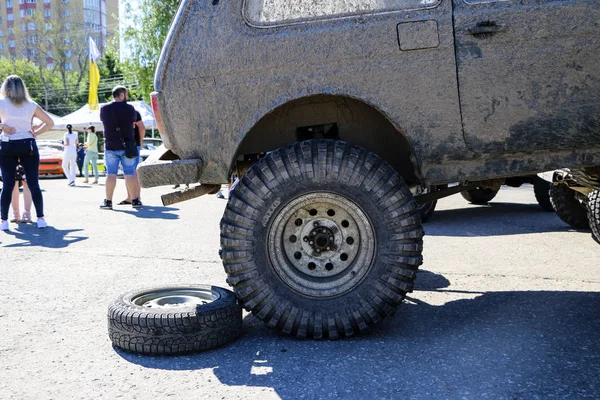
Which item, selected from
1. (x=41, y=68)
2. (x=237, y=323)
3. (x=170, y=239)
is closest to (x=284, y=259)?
(x=237, y=323)

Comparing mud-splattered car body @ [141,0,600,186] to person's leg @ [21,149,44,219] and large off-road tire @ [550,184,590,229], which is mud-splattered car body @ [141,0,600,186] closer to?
large off-road tire @ [550,184,590,229]

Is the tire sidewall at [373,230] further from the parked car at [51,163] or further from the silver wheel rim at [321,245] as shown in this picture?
the parked car at [51,163]

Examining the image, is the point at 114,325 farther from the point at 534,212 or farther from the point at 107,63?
the point at 107,63

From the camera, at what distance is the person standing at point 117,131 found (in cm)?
970

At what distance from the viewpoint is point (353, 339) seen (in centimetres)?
358

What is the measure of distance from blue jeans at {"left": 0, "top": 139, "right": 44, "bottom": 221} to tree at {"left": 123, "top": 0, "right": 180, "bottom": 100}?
83.7 feet

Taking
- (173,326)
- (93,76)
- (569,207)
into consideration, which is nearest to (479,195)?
(569,207)

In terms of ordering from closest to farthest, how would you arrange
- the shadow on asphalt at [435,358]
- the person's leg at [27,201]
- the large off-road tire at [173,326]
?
the shadow on asphalt at [435,358] → the large off-road tire at [173,326] → the person's leg at [27,201]

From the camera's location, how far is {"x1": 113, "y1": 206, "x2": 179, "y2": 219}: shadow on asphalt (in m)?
9.62

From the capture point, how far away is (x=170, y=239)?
7.43 m

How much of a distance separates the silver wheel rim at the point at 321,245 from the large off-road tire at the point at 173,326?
38 cm

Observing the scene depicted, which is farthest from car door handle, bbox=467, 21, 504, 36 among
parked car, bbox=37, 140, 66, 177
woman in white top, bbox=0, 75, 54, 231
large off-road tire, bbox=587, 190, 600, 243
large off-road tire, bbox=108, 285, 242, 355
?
parked car, bbox=37, 140, 66, 177

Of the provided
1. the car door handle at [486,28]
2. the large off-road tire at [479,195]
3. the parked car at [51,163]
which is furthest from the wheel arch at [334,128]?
the parked car at [51,163]

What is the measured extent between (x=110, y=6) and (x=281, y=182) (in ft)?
378
